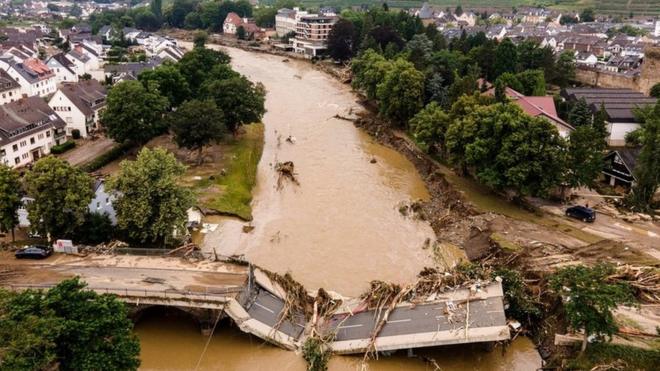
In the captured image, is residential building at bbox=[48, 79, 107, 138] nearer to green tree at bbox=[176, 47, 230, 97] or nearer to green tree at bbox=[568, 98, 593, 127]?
green tree at bbox=[176, 47, 230, 97]

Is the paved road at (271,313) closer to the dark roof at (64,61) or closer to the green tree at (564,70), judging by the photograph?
the dark roof at (64,61)

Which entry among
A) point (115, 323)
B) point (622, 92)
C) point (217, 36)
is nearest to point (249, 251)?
point (115, 323)

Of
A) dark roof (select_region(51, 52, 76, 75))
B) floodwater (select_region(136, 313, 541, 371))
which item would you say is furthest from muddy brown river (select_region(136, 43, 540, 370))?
dark roof (select_region(51, 52, 76, 75))

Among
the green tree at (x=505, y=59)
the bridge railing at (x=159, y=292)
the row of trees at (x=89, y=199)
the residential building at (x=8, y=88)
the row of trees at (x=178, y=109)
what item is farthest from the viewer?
the green tree at (x=505, y=59)

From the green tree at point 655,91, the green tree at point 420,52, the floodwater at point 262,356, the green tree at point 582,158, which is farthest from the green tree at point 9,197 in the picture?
the green tree at point 655,91

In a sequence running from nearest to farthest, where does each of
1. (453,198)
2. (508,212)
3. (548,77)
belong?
(508,212) < (453,198) < (548,77)

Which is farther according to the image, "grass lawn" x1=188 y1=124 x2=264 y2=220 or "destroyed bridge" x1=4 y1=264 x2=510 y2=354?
"grass lawn" x1=188 y1=124 x2=264 y2=220

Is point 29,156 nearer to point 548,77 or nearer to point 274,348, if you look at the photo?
point 274,348
